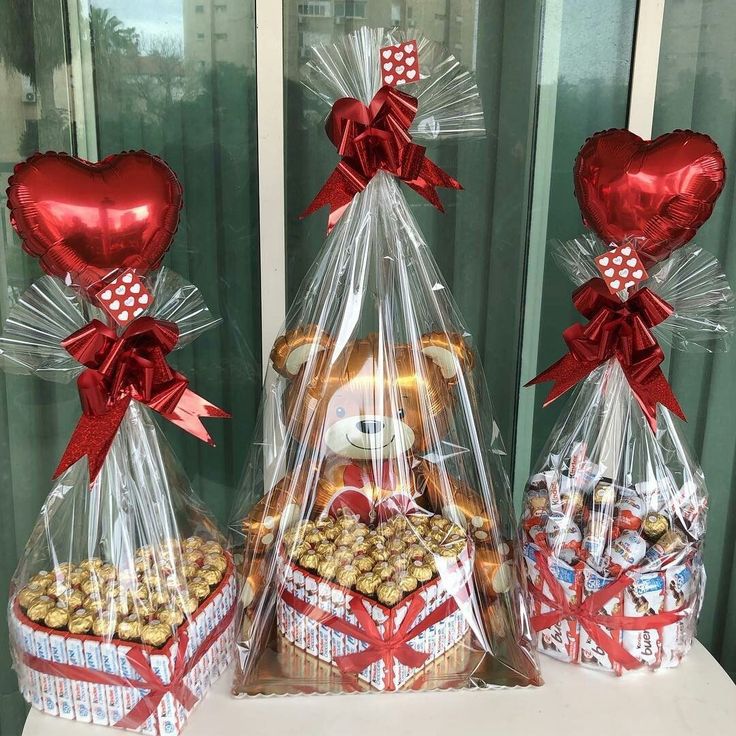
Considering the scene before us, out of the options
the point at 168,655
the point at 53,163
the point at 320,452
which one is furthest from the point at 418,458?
the point at 53,163

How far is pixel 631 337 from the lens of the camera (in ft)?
3.98

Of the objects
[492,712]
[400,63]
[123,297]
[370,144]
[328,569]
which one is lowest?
[492,712]

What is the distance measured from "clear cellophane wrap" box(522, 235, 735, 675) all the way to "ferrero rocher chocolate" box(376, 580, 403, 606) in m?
0.28

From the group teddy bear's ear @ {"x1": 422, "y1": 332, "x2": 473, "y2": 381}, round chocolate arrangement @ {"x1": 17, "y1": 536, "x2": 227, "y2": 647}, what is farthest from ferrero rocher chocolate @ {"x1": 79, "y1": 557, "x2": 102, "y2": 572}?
teddy bear's ear @ {"x1": 422, "y1": 332, "x2": 473, "y2": 381}

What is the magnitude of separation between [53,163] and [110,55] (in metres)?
0.57

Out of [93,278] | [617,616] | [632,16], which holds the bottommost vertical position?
[617,616]

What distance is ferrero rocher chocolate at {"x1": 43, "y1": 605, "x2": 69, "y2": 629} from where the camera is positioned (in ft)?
3.56

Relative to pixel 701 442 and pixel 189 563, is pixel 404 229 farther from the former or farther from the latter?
pixel 701 442

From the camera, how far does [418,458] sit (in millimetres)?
1306

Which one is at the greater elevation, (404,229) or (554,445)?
(404,229)

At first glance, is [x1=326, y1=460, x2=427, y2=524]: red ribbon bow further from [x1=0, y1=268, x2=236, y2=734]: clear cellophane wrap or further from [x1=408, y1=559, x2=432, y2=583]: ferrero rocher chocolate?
[x1=0, y1=268, x2=236, y2=734]: clear cellophane wrap

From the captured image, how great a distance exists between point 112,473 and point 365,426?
0.41 meters

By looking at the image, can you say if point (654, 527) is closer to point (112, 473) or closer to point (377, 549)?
point (377, 549)

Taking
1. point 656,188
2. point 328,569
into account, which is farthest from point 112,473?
point 656,188
